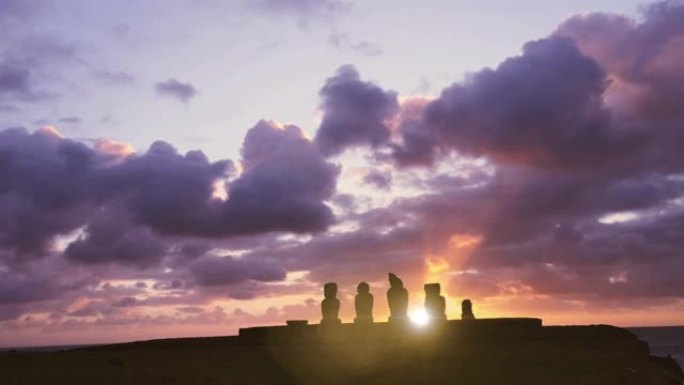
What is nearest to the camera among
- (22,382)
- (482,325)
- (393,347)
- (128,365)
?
(22,382)

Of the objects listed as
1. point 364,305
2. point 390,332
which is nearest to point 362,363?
point 390,332

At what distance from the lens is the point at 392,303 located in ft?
163

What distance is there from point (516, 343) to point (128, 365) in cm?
1982

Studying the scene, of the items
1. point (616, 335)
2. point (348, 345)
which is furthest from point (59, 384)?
point (616, 335)

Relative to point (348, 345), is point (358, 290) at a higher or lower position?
higher

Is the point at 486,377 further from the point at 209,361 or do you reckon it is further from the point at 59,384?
the point at 59,384

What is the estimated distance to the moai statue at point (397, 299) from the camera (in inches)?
1941

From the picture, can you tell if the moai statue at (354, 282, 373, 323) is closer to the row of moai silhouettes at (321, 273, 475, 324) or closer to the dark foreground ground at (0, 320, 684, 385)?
the row of moai silhouettes at (321, 273, 475, 324)

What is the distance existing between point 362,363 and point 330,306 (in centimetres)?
1047

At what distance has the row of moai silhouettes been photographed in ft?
161

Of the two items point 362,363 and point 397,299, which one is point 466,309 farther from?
point 362,363

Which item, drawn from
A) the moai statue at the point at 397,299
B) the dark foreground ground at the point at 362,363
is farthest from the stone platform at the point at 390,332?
→ the moai statue at the point at 397,299

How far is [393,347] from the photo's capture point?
41562mm

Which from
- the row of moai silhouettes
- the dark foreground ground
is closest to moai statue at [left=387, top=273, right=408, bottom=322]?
the row of moai silhouettes
